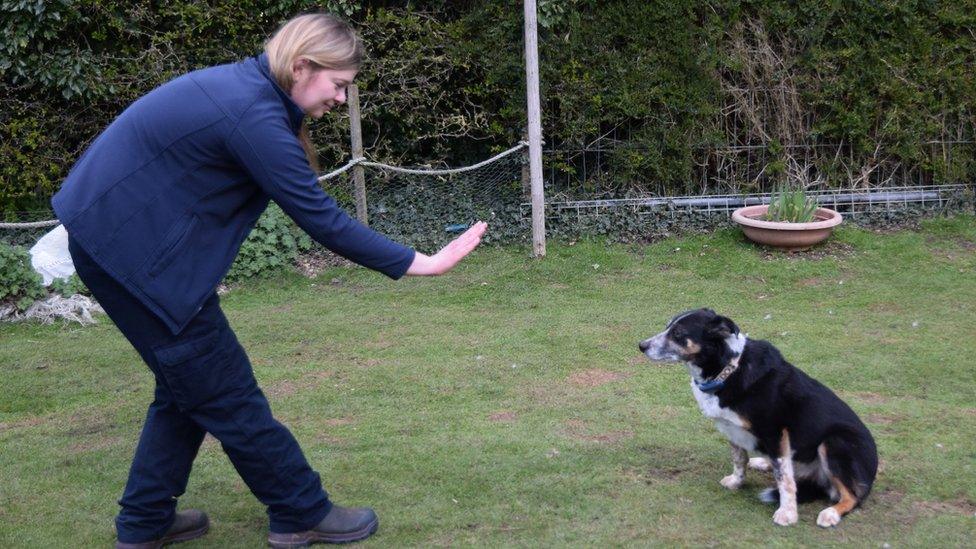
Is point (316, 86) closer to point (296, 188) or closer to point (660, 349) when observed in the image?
→ point (296, 188)

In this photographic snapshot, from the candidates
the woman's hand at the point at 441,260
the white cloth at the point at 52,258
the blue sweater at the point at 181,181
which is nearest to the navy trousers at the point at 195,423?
the blue sweater at the point at 181,181

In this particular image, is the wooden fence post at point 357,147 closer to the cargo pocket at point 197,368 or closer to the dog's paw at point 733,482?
the dog's paw at point 733,482

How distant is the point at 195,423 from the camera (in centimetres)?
375

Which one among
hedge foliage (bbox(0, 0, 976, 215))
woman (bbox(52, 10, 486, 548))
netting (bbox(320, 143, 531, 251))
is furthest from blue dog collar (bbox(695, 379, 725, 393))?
hedge foliage (bbox(0, 0, 976, 215))

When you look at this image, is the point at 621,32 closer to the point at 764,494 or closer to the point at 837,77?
the point at 837,77

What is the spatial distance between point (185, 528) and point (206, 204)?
4.77 feet

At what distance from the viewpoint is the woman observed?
3.26 metres

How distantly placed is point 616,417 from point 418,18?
599cm

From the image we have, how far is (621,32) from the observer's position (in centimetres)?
973

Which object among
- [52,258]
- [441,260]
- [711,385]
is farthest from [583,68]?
[441,260]

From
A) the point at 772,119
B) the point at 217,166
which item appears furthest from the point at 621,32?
the point at 217,166

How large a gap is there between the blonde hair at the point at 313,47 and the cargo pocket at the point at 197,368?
948 mm

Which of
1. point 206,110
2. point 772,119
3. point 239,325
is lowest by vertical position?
point 239,325

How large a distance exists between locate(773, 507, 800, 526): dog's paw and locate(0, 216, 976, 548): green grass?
4 centimetres
